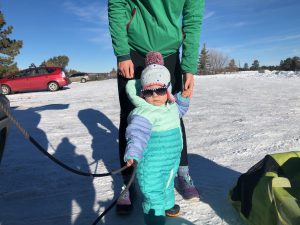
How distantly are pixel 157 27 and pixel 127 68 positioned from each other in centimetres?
39

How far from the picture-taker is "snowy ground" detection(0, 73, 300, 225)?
2.54 metres

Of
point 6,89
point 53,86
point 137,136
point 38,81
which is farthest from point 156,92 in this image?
point 6,89

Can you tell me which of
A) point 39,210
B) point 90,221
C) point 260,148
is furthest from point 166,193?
point 260,148

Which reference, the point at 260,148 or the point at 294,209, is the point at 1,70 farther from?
the point at 294,209

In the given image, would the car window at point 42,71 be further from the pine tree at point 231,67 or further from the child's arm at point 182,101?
the pine tree at point 231,67

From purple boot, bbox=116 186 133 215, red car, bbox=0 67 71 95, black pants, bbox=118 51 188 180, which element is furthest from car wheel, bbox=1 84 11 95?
purple boot, bbox=116 186 133 215

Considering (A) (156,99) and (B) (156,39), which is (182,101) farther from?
(B) (156,39)

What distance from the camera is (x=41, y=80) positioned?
17.0m

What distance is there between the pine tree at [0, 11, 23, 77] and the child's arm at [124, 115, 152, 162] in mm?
30854

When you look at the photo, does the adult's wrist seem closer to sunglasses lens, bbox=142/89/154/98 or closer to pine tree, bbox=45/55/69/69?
sunglasses lens, bbox=142/89/154/98

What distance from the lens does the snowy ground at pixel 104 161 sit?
8.35 ft

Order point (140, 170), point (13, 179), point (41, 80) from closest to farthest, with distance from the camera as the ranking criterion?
point (140, 170) → point (13, 179) → point (41, 80)

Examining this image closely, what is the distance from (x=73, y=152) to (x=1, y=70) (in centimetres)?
2856

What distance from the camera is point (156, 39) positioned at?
2.52 m
